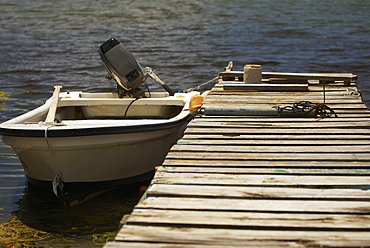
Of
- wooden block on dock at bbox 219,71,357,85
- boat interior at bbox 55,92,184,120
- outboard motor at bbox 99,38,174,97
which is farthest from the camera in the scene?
wooden block on dock at bbox 219,71,357,85

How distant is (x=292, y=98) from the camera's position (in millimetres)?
6520

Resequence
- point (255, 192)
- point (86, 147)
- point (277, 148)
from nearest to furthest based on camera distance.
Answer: point (255, 192) → point (277, 148) → point (86, 147)

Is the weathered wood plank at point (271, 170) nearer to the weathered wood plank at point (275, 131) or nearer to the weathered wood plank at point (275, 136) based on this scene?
the weathered wood plank at point (275, 136)

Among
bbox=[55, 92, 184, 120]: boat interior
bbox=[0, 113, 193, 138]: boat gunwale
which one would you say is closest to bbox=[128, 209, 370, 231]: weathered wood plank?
bbox=[0, 113, 193, 138]: boat gunwale

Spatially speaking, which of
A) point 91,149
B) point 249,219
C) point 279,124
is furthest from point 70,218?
point 249,219

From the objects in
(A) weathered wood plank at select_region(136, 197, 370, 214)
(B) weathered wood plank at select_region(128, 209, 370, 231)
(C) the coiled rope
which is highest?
(B) weathered wood plank at select_region(128, 209, 370, 231)

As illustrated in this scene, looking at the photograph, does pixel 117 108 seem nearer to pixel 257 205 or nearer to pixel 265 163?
pixel 265 163

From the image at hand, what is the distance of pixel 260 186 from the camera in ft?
12.1

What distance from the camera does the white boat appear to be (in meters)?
5.47

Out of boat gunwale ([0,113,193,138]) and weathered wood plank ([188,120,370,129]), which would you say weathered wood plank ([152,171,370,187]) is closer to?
weathered wood plank ([188,120,370,129])

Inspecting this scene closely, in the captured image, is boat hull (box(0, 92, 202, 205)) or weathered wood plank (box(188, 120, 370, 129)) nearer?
weathered wood plank (box(188, 120, 370, 129))

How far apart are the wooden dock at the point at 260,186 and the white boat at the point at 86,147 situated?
65cm

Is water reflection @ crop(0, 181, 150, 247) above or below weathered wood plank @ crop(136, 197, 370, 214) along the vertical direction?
below

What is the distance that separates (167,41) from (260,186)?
14.4 meters
